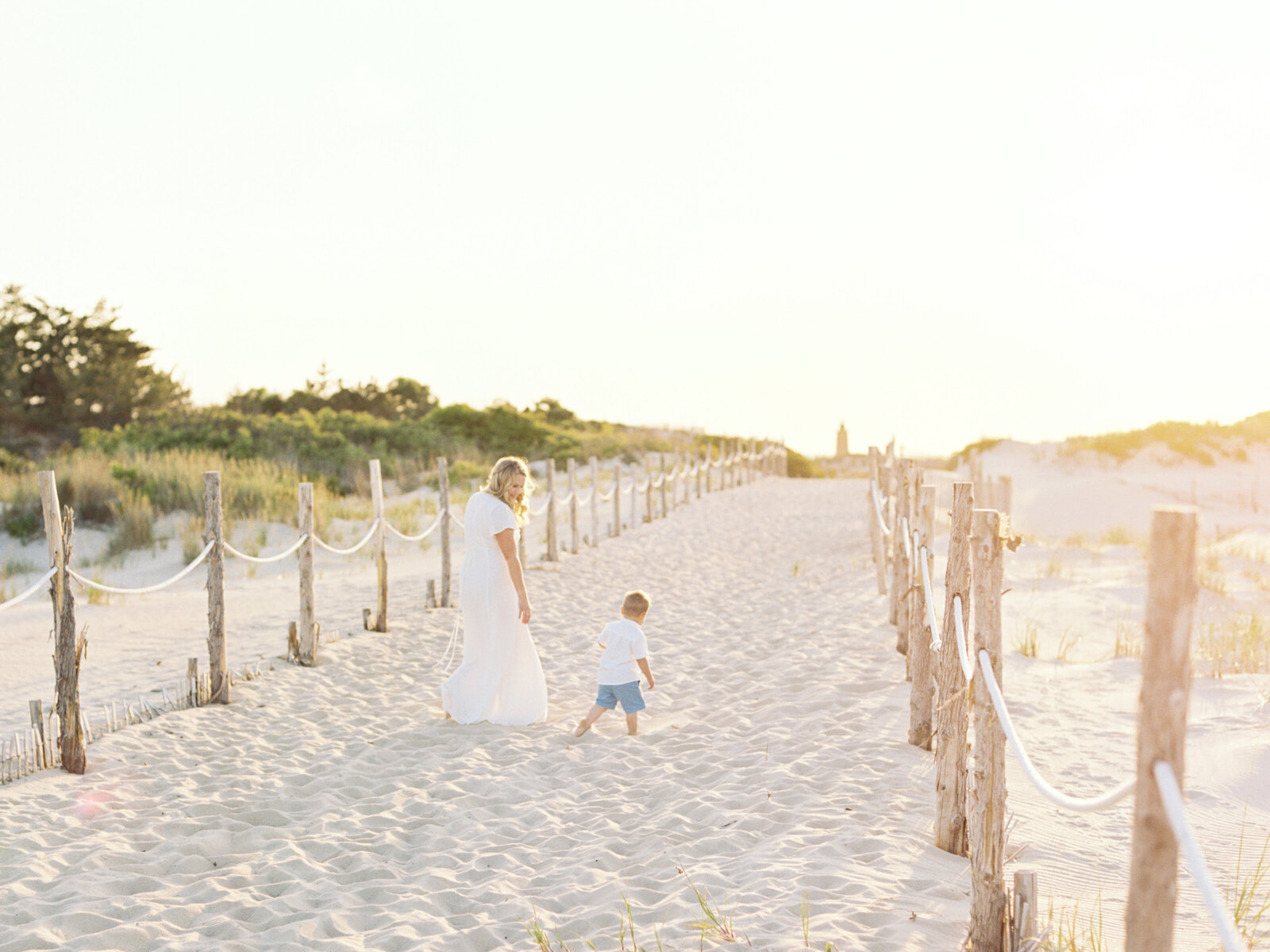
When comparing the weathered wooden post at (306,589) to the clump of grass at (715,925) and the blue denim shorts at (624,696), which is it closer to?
the blue denim shorts at (624,696)

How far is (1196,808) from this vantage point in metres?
4.67

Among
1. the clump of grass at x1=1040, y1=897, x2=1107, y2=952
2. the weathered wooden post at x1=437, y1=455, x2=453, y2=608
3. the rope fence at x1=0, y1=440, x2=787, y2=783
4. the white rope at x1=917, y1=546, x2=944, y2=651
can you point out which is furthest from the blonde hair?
the weathered wooden post at x1=437, y1=455, x2=453, y2=608

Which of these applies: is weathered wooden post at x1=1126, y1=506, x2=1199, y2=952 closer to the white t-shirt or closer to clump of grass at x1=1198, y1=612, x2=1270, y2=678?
the white t-shirt

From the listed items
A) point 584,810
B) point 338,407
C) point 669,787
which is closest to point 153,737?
point 584,810

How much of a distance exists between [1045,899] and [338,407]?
35258 millimetres

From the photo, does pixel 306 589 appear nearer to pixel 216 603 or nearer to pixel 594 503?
pixel 216 603

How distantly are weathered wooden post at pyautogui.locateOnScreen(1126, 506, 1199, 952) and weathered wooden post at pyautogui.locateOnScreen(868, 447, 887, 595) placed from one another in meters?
8.82

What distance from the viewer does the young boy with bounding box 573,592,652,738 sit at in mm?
6004

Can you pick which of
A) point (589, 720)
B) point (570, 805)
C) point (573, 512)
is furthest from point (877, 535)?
point (570, 805)

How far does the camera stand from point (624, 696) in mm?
6078

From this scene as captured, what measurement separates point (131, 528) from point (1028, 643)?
1318cm

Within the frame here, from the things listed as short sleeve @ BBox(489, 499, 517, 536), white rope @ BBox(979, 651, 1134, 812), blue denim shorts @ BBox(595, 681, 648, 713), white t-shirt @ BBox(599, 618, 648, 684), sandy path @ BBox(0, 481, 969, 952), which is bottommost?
sandy path @ BBox(0, 481, 969, 952)

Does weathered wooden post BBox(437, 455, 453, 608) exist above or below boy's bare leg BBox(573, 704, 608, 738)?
above

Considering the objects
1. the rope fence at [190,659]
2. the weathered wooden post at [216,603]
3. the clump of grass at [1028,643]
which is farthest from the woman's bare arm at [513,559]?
the clump of grass at [1028,643]
